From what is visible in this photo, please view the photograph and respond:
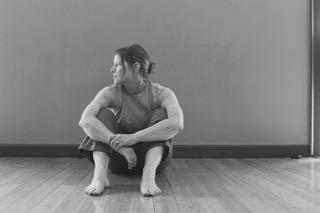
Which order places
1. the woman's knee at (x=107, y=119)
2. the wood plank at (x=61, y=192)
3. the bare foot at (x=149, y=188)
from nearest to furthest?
the wood plank at (x=61, y=192) → the bare foot at (x=149, y=188) → the woman's knee at (x=107, y=119)

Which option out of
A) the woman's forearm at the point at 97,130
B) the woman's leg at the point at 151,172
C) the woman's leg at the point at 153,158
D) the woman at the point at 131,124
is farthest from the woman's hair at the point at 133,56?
the woman's leg at the point at 151,172

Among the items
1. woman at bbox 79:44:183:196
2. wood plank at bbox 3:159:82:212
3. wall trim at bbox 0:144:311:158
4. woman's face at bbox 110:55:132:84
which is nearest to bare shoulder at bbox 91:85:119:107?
woman at bbox 79:44:183:196

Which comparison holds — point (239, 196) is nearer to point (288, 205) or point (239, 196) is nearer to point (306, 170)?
point (288, 205)

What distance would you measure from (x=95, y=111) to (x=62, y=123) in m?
1.10

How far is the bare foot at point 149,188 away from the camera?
1.81 metres

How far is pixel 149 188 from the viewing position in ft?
6.07

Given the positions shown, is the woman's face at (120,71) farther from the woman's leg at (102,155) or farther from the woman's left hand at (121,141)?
the woman's left hand at (121,141)

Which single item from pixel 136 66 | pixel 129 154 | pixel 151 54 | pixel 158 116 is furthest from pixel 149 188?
pixel 151 54

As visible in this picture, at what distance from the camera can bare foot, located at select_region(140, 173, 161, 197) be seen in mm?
→ 1814

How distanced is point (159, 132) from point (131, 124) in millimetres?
317

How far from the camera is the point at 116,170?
7.89 ft

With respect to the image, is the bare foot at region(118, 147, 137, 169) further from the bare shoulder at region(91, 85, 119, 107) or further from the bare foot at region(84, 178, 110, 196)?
the bare shoulder at region(91, 85, 119, 107)

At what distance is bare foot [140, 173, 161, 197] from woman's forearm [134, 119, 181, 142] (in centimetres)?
20

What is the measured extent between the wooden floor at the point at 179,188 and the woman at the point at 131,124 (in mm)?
108
